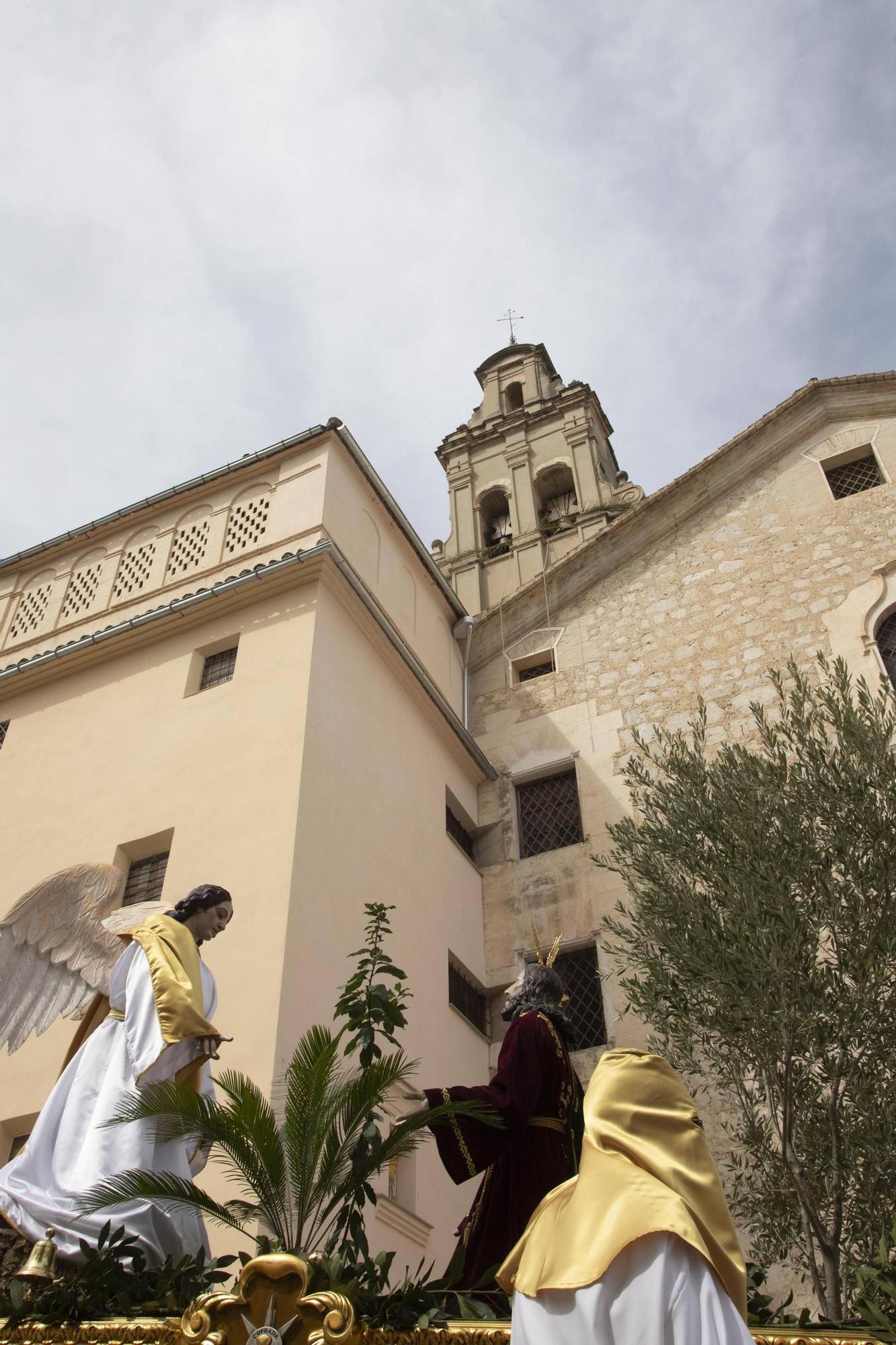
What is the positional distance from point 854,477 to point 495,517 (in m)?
6.28

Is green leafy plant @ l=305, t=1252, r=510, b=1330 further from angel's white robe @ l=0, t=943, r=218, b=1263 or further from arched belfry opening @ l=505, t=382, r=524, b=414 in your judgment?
arched belfry opening @ l=505, t=382, r=524, b=414

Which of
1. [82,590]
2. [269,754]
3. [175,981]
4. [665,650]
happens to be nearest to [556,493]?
[665,650]

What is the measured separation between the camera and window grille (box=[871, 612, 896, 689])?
10969 millimetres

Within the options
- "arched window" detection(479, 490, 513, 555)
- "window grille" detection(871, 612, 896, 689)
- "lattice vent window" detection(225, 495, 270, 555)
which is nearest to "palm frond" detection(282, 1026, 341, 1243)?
"lattice vent window" detection(225, 495, 270, 555)

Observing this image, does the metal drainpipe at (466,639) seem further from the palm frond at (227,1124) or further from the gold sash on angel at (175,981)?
the palm frond at (227,1124)

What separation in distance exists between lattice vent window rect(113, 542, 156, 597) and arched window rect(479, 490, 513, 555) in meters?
6.12

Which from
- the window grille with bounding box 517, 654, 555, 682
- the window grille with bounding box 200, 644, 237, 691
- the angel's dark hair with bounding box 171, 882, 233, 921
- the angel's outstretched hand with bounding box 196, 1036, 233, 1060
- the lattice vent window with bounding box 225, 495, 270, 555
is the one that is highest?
the lattice vent window with bounding box 225, 495, 270, 555

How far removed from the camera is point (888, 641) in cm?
1116

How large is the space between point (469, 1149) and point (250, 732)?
17.0 ft

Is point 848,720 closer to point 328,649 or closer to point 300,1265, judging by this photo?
point 328,649

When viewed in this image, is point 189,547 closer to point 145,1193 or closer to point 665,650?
point 665,650

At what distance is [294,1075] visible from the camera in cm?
468

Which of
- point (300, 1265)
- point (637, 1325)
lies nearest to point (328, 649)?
point (300, 1265)

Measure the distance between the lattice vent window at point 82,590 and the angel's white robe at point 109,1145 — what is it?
307 inches
